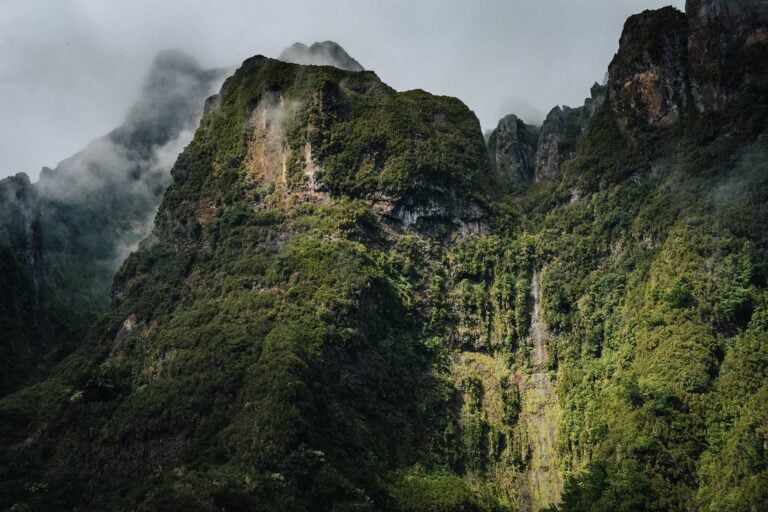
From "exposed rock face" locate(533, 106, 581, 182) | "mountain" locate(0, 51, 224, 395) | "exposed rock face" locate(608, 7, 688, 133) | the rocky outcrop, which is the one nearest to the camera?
"exposed rock face" locate(608, 7, 688, 133)

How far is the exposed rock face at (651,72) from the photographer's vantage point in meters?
86.6

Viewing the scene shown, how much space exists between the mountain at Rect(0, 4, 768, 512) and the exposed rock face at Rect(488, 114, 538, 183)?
45.5 ft

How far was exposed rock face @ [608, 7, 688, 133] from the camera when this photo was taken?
86.6 m

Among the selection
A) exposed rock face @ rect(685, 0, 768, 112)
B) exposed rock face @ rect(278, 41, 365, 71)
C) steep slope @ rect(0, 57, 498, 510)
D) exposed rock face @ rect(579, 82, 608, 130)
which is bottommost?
steep slope @ rect(0, 57, 498, 510)

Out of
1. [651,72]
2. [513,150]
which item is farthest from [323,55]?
[651,72]

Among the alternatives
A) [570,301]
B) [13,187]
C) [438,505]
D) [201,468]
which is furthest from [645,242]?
[13,187]

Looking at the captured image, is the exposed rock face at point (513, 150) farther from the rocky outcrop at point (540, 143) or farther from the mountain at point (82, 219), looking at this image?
the mountain at point (82, 219)

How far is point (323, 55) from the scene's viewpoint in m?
149

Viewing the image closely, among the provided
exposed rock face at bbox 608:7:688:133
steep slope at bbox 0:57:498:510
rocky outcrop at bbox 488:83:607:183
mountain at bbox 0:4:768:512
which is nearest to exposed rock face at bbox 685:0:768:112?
mountain at bbox 0:4:768:512

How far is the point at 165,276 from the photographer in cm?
8594

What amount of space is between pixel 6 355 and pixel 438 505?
51.4 metres

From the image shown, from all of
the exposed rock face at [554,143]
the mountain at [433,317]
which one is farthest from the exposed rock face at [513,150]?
the mountain at [433,317]

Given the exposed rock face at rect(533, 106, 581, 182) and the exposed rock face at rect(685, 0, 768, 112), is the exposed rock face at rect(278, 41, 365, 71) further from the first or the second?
the exposed rock face at rect(685, 0, 768, 112)

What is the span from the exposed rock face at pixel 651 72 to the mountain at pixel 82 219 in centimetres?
6647
